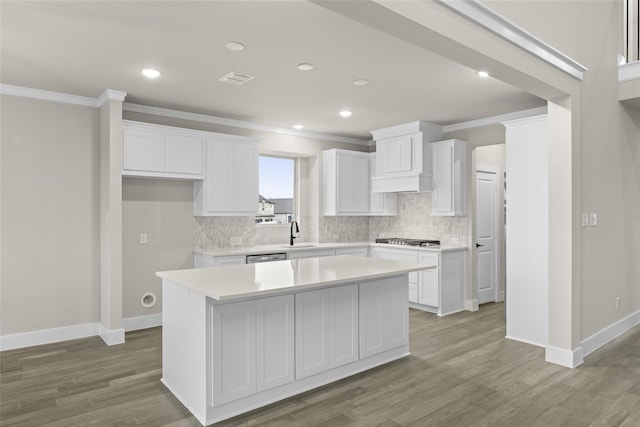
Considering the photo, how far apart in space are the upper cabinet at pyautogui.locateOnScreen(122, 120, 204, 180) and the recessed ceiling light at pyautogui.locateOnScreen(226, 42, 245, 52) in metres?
1.89

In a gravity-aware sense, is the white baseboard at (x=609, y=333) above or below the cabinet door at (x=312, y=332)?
below

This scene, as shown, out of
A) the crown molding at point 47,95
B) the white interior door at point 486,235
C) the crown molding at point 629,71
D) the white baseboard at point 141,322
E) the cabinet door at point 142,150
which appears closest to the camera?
the crown molding at point 47,95

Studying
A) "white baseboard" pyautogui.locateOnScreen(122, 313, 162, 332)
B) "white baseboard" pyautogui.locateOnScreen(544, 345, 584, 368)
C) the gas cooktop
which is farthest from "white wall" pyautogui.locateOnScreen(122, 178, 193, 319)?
"white baseboard" pyautogui.locateOnScreen(544, 345, 584, 368)

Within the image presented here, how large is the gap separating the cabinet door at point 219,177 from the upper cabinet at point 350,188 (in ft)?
5.73

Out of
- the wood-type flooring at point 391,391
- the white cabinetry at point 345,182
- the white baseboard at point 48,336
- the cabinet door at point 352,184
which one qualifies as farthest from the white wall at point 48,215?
the cabinet door at point 352,184

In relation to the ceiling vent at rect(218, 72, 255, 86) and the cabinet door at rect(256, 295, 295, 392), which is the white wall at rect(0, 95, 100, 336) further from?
the cabinet door at rect(256, 295, 295, 392)

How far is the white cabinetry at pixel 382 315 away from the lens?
3.42 m

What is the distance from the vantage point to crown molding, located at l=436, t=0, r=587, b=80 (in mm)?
2449

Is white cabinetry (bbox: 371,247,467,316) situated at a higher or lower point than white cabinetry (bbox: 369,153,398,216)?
lower

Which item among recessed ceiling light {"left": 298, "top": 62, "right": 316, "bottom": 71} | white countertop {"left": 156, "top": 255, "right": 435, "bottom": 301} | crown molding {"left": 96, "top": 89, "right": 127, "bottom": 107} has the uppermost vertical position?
recessed ceiling light {"left": 298, "top": 62, "right": 316, "bottom": 71}

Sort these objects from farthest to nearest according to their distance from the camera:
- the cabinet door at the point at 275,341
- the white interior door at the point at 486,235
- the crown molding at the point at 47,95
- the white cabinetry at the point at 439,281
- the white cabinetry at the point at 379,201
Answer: the white cabinetry at the point at 379,201, the white interior door at the point at 486,235, the white cabinetry at the point at 439,281, the crown molding at the point at 47,95, the cabinet door at the point at 275,341

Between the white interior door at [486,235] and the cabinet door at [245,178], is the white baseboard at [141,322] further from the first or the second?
the white interior door at [486,235]

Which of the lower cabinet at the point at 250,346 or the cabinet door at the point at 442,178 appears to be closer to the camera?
the lower cabinet at the point at 250,346

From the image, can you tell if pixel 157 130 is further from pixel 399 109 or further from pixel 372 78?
pixel 399 109
